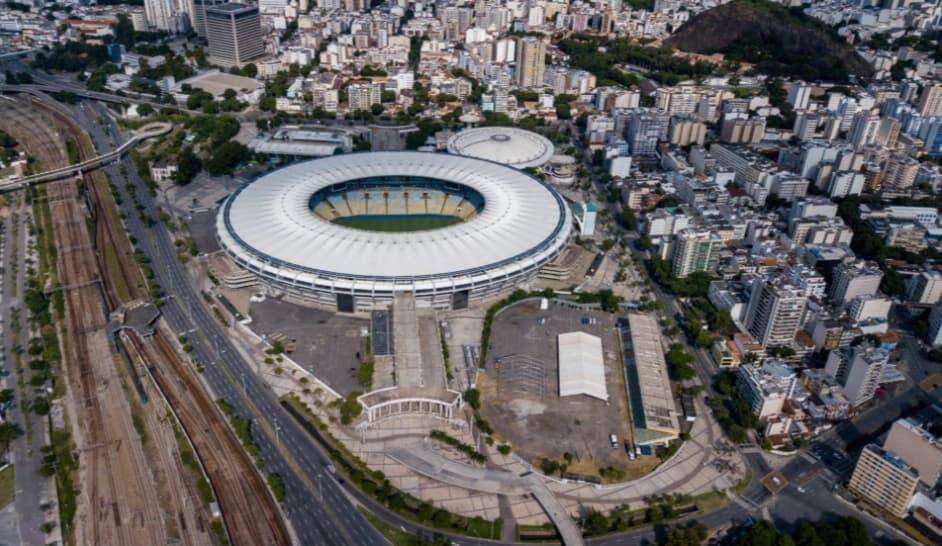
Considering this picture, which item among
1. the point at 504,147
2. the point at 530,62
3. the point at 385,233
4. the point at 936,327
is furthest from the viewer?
the point at 530,62

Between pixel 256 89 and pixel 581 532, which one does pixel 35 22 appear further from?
pixel 581 532

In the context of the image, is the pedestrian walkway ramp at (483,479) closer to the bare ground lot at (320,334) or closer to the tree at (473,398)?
the tree at (473,398)

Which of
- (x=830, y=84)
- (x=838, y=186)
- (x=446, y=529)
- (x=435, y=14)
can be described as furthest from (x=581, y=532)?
(x=435, y=14)

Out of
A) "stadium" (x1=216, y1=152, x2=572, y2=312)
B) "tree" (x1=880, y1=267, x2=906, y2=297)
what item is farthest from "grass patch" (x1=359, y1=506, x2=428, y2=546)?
"tree" (x1=880, y1=267, x2=906, y2=297)

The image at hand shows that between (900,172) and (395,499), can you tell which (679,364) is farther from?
(900,172)

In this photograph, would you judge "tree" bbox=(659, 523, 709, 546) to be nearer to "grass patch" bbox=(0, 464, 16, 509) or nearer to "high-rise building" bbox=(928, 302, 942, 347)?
"high-rise building" bbox=(928, 302, 942, 347)

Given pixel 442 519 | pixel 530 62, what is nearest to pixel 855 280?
pixel 442 519
